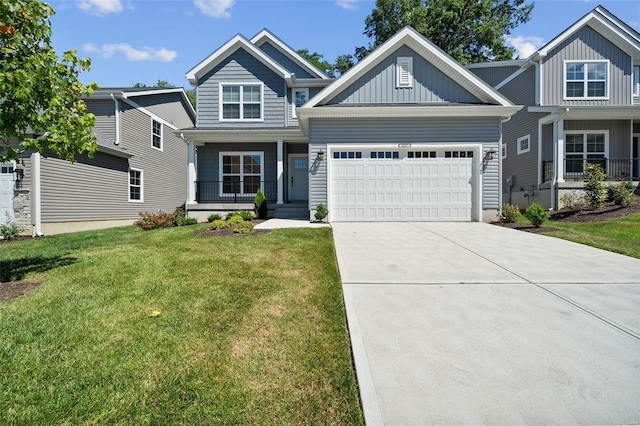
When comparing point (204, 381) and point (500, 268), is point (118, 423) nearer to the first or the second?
point (204, 381)

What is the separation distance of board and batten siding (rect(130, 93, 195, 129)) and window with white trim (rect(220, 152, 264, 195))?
521 centimetres

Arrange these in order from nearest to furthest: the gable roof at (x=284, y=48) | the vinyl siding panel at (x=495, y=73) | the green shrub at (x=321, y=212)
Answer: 1. the green shrub at (x=321, y=212)
2. the gable roof at (x=284, y=48)
3. the vinyl siding panel at (x=495, y=73)

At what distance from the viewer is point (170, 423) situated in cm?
196

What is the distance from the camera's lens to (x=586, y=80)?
14.9 m

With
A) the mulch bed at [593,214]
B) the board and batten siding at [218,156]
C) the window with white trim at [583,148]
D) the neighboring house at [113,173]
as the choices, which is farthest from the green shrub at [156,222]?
the window with white trim at [583,148]

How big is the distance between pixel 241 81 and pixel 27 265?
11462 millimetres

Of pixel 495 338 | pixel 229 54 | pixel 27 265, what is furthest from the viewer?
pixel 229 54

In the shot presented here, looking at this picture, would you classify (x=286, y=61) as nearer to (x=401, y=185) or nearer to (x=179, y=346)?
(x=401, y=185)

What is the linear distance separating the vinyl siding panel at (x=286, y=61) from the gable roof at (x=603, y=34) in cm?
1128

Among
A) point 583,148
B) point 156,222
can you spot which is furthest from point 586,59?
point 156,222

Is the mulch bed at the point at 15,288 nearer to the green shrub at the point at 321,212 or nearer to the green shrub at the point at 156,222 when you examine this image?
the green shrub at the point at 156,222

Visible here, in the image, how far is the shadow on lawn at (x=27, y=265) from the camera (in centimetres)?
491

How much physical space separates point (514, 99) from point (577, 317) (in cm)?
1750

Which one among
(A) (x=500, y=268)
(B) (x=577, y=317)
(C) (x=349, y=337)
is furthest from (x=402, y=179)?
(C) (x=349, y=337)
